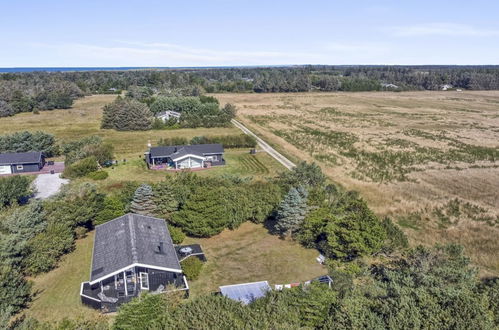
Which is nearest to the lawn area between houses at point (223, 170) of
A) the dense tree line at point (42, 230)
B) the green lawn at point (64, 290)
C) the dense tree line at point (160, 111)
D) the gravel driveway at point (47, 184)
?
the gravel driveway at point (47, 184)

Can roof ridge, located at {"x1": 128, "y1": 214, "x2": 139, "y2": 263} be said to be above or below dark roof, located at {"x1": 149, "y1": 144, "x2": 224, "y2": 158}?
above

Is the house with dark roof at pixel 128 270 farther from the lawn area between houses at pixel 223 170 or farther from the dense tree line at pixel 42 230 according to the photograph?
the lawn area between houses at pixel 223 170

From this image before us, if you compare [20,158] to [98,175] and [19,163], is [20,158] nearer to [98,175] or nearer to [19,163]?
[19,163]

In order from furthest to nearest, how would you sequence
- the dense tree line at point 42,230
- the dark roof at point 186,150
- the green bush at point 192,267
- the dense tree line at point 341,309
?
the dark roof at point 186,150 → the green bush at point 192,267 → the dense tree line at point 42,230 → the dense tree line at point 341,309

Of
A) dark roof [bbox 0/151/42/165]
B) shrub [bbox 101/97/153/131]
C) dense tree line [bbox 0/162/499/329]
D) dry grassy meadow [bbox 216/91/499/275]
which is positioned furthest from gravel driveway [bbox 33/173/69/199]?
dry grassy meadow [bbox 216/91/499/275]

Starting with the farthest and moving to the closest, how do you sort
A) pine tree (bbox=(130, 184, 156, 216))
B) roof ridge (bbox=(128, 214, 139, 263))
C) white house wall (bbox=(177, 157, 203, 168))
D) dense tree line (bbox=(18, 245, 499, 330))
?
white house wall (bbox=(177, 157, 203, 168))
pine tree (bbox=(130, 184, 156, 216))
roof ridge (bbox=(128, 214, 139, 263))
dense tree line (bbox=(18, 245, 499, 330))

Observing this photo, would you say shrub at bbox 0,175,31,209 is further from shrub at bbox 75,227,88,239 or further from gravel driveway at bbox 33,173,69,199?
shrub at bbox 75,227,88,239

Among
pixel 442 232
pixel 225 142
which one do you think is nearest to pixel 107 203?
pixel 442 232
